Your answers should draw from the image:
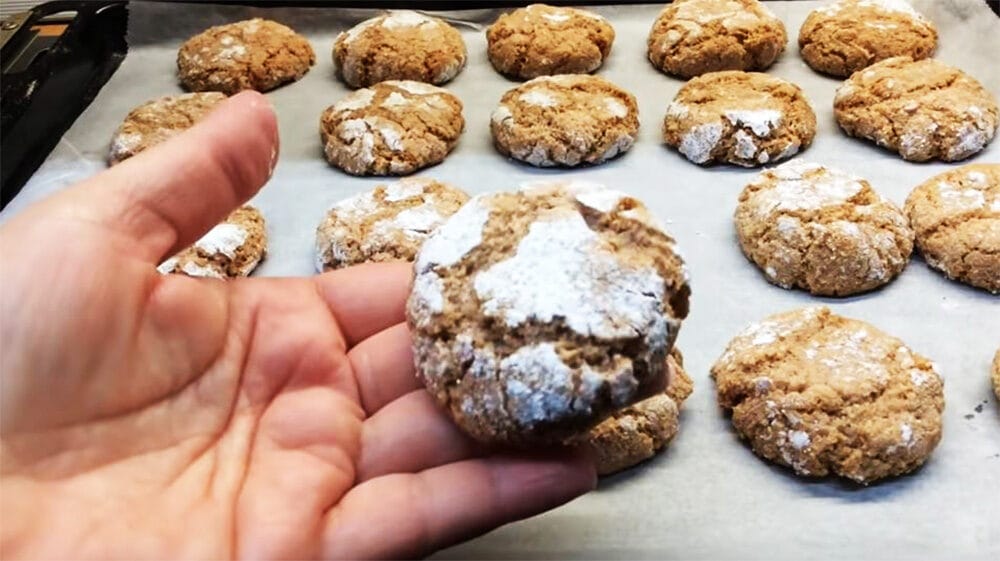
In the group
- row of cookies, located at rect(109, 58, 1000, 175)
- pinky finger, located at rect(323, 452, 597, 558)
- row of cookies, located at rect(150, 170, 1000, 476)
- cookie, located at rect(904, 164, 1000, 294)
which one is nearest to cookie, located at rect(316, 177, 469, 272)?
row of cookies, located at rect(150, 170, 1000, 476)

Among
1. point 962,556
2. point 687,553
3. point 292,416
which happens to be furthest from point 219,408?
point 962,556

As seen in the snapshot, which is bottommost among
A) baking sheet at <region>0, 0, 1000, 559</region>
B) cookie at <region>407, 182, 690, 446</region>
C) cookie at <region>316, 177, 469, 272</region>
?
baking sheet at <region>0, 0, 1000, 559</region>

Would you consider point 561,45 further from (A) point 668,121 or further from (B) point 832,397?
(B) point 832,397

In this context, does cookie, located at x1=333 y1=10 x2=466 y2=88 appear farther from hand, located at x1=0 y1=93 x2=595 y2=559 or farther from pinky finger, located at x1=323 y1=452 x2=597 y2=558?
pinky finger, located at x1=323 y1=452 x2=597 y2=558

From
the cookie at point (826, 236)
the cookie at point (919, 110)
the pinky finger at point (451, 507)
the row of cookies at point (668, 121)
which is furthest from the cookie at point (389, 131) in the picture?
the pinky finger at point (451, 507)

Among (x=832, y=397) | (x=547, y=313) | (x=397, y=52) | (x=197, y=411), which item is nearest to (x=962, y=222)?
(x=832, y=397)

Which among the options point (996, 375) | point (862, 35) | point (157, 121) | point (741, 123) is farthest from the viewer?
point (862, 35)

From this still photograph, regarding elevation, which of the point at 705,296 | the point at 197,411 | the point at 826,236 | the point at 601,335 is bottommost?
the point at 705,296
